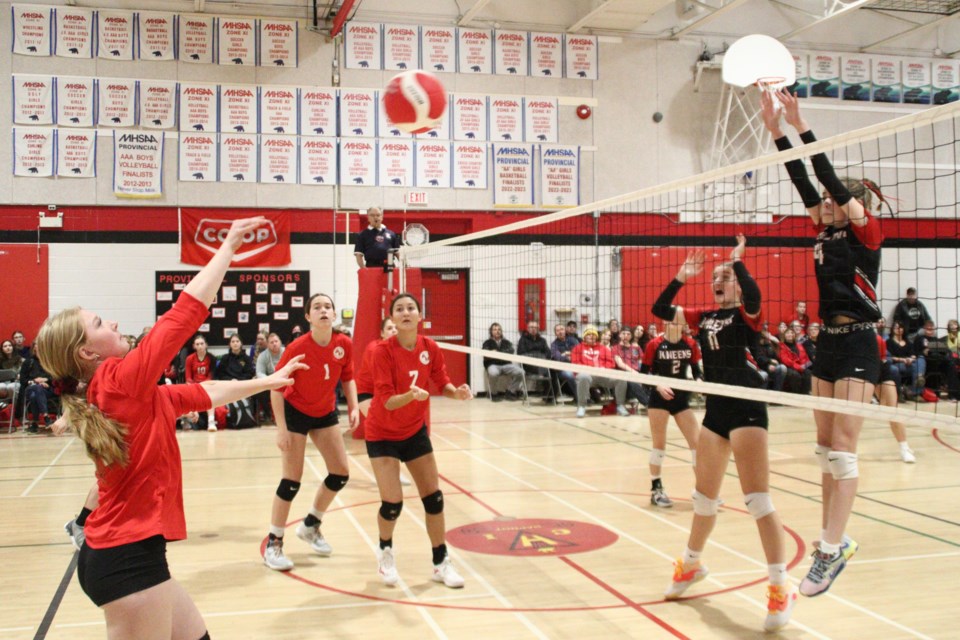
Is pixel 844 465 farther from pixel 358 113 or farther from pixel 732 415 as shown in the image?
pixel 358 113

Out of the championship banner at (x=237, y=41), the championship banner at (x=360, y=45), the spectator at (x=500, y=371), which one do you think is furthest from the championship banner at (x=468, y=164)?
the championship banner at (x=237, y=41)

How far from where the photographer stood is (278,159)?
52.7ft

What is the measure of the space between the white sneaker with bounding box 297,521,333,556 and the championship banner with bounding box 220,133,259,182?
428 inches

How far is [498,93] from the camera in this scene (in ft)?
55.8

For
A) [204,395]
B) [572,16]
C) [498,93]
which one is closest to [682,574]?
[204,395]

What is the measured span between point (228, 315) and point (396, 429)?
10.9 meters

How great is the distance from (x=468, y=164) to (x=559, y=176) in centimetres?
187

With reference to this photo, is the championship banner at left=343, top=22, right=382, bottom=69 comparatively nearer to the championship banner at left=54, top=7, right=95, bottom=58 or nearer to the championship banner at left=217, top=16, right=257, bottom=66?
the championship banner at left=217, top=16, right=257, bottom=66

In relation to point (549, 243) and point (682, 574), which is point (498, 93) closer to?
point (549, 243)

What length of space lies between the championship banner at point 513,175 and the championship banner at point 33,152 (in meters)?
8.12

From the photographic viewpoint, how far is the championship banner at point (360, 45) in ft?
53.7

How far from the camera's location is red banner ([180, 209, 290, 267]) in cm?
1571

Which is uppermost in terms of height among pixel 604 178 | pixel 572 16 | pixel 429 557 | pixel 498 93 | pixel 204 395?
pixel 572 16

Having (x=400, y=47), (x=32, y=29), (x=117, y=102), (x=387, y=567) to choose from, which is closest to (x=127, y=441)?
(x=387, y=567)
